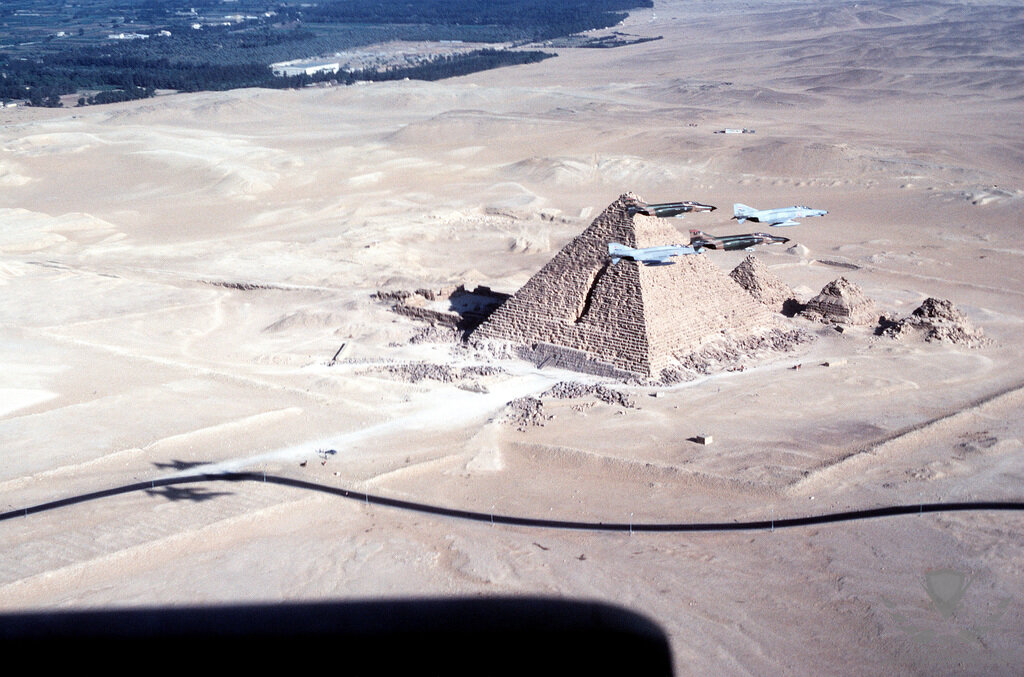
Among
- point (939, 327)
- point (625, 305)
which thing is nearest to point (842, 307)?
point (939, 327)

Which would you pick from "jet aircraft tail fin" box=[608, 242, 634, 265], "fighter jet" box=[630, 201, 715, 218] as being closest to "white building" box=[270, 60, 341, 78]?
"fighter jet" box=[630, 201, 715, 218]

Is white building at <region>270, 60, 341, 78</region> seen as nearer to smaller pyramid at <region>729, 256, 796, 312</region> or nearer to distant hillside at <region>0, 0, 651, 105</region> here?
distant hillside at <region>0, 0, 651, 105</region>

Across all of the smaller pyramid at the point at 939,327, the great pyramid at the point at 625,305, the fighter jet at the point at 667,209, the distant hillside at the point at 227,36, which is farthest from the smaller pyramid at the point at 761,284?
the distant hillside at the point at 227,36

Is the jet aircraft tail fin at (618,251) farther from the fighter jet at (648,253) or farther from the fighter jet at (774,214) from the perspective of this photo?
the fighter jet at (774,214)

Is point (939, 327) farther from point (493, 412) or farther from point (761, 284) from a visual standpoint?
point (493, 412)

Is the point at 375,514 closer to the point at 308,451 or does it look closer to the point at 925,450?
the point at 308,451

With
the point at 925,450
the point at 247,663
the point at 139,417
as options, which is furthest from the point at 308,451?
the point at 925,450

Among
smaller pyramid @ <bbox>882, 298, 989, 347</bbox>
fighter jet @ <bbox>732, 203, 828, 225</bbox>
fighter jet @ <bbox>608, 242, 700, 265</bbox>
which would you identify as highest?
fighter jet @ <bbox>732, 203, 828, 225</bbox>
